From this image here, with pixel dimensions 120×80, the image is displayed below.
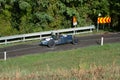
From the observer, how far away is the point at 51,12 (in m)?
38.9

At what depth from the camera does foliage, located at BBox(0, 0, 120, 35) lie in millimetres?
37844

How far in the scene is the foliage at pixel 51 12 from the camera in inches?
1490

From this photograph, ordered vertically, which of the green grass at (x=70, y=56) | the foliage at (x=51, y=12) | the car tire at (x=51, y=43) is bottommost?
the green grass at (x=70, y=56)

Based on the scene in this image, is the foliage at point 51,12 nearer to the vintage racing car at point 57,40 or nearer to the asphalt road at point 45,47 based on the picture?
the asphalt road at point 45,47

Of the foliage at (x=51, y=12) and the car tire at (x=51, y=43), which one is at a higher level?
the foliage at (x=51, y=12)

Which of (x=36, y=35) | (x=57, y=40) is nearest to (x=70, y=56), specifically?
(x=57, y=40)

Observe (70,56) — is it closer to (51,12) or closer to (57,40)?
(57,40)

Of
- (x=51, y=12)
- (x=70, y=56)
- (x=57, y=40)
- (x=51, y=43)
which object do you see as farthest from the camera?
(x=51, y=12)

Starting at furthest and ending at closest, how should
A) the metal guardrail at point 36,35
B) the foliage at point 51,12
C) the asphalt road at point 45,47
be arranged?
the foliage at point 51,12
the metal guardrail at point 36,35
the asphalt road at point 45,47

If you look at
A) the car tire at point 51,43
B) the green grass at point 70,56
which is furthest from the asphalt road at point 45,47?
the green grass at point 70,56

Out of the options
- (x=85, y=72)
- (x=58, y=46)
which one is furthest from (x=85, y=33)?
(x=85, y=72)

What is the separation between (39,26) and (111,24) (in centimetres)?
780

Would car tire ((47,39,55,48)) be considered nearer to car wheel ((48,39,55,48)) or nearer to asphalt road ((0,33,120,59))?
car wheel ((48,39,55,48))

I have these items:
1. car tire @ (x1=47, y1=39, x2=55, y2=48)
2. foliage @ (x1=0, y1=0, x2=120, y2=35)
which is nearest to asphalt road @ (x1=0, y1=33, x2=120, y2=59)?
car tire @ (x1=47, y1=39, x2=55, y2=48)
